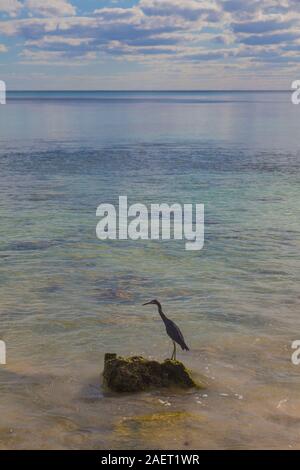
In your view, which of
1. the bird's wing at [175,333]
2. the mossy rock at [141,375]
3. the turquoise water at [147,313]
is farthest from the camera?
the bird's wing at [175,333]

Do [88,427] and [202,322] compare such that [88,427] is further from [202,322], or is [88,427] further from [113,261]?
[113,261]

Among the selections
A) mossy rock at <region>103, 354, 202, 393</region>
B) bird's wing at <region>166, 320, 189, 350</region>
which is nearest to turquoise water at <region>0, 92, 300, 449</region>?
mossy rock at <region>103, 354, 202, 393</region>

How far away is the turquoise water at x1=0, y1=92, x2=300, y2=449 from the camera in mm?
10648

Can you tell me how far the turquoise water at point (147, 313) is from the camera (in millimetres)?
10648

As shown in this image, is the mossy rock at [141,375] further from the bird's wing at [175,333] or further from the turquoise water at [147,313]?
the bird's wing at [175,333]

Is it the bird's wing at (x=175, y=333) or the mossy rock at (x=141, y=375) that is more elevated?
the bird's wing at (x=175, y=333)

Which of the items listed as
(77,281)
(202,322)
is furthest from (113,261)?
(202,322)

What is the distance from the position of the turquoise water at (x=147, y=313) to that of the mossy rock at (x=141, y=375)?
24 cm

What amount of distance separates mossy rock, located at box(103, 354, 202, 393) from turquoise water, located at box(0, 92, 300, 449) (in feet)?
0.79

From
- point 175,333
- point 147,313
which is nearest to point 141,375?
point 175,333

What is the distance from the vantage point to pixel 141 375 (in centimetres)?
1162

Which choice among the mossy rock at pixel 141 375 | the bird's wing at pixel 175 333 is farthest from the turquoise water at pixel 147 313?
the bird's wing at pixel 175 333

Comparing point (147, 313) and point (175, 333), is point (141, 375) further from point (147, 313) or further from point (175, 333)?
point (147, 313)

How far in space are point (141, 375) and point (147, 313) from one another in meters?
4.45
